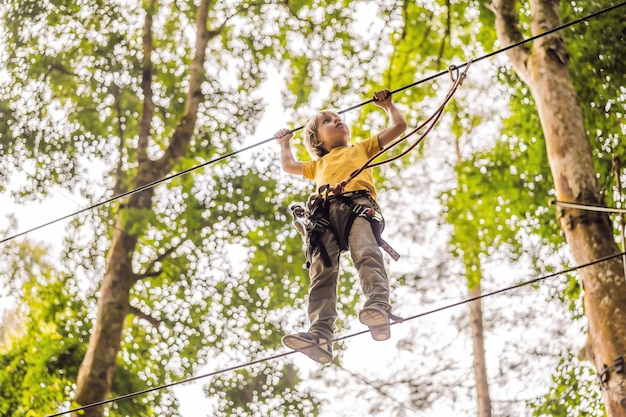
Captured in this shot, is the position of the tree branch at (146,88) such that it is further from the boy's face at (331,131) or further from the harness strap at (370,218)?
the harness strap at (370,218)

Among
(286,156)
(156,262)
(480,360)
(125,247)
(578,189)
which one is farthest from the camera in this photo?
(480,360)

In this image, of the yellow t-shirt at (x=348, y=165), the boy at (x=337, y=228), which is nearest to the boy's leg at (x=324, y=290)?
the boy at (x=337, y=228)

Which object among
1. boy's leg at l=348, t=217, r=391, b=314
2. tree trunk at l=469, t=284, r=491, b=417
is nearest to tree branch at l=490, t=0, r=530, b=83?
boy's leg at l=348, t=217, r=391, b=314

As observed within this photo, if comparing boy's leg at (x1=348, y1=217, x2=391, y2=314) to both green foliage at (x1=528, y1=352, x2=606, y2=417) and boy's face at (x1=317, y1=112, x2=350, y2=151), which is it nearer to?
boy's face at (x1=317, y1=112, x2=350, y2=151)

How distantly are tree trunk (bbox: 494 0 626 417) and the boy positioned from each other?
166cm

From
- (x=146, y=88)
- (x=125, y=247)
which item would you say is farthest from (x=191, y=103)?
(x=125, y=247)

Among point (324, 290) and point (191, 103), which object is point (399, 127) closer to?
point (324, 290)

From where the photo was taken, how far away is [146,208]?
9562 mm

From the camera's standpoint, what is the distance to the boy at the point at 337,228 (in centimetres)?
338

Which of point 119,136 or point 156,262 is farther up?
point 119,136

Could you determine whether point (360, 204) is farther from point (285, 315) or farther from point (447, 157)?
point (447, 157)

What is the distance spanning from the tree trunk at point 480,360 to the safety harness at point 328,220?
8.19m

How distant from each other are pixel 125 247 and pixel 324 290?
6.10m

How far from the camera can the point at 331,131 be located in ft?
13.1
